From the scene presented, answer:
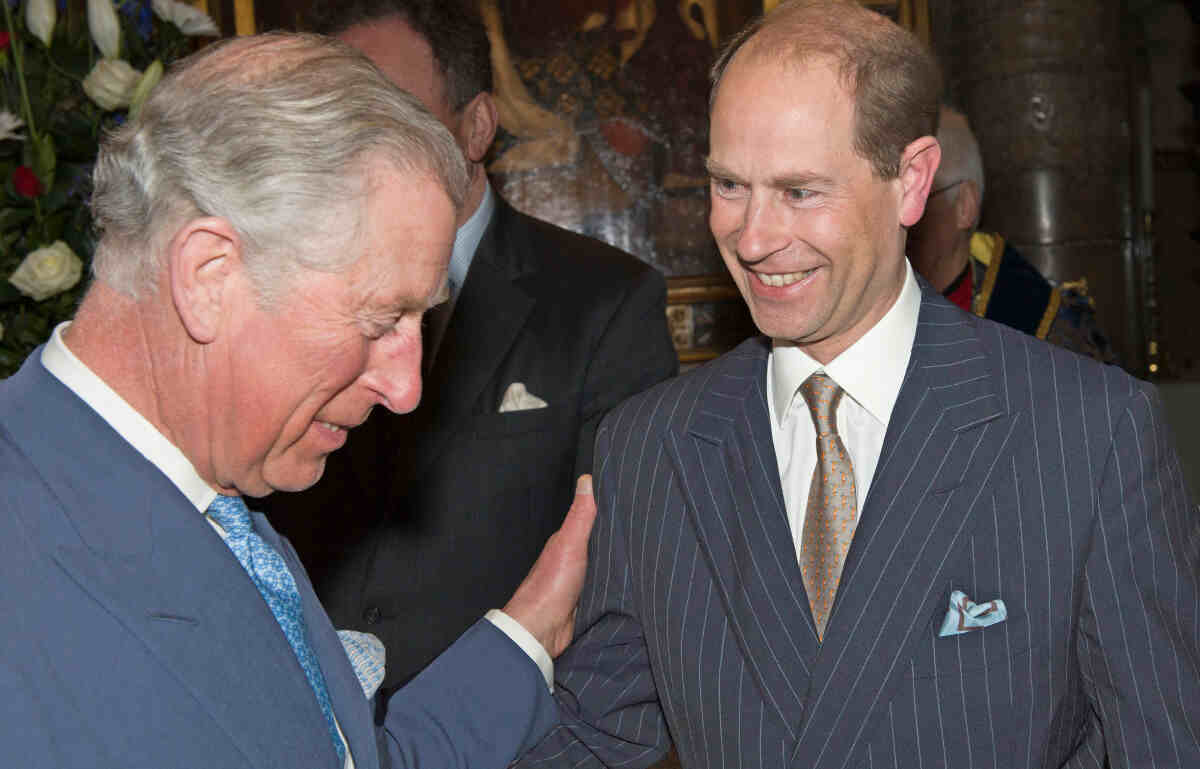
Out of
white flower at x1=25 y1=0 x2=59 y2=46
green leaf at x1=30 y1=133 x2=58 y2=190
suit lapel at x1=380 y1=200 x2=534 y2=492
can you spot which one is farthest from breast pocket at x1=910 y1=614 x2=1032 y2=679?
white flower at x1=25 y1=0 x2=59 y2=46

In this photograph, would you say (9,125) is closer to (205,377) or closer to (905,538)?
(205,377)

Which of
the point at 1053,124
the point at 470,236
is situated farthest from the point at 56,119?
the point at 1053,124

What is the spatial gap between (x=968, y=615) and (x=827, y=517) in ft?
0.78

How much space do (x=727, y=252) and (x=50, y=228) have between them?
2.23 meters

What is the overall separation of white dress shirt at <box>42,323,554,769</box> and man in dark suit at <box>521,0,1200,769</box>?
717 mm

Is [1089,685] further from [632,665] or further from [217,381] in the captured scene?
Result: [217,381]

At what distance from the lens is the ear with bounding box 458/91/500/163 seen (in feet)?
8.57

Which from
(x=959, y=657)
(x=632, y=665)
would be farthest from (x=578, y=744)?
(x=959, y=657)

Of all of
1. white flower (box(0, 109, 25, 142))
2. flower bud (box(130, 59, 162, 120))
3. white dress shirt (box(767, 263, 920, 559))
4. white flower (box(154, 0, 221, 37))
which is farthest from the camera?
white flower (box(154, 0, 221, 37))

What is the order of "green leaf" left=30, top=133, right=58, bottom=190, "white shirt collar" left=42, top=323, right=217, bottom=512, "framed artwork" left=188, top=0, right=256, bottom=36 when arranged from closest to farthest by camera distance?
"white shirt collar" left=42, top=323, right=217, bottom=512
"green leaf" left=30, top=133, right=58, bottom=190
"framed artwork" left=188, top=0, right=256, bottom=36

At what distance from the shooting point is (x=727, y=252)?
1.79 m

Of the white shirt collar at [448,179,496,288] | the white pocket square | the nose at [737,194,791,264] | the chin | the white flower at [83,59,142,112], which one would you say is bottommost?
the white pocket square

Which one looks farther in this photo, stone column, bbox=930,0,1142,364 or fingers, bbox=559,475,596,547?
stone column, bbox=930,0,1142,364

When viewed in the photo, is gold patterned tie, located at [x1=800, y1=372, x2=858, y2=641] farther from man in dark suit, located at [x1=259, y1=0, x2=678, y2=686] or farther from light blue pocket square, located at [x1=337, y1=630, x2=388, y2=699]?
man in dark suit, located at [x1=259, y1=0, x2=678, y2=686]
